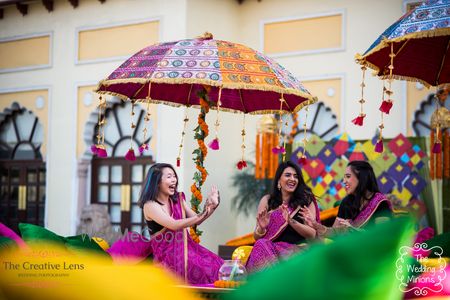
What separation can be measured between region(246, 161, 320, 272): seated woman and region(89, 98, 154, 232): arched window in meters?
6.76

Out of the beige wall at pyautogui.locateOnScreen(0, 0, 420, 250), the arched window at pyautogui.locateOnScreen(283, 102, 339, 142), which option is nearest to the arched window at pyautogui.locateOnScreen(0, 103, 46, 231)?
the beige wall at pyautogui.locateOnScreen(0, 0, 420, 250)

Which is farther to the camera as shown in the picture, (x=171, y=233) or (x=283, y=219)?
(x=283, y=219)

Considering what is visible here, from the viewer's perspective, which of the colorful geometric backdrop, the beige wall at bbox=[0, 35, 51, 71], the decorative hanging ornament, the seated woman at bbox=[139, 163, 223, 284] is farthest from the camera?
the beige wall at bbox=[0, 35, 51, 71]

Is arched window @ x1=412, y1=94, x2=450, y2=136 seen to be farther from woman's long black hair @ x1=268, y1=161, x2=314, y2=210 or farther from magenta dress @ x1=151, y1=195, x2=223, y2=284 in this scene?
magenta dress @ x1=151, y1=195, x2=223, y2=284

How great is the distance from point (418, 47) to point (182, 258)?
242 cm

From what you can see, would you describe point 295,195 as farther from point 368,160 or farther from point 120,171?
point 120,171

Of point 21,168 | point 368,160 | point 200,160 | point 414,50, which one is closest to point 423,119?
point 368,160

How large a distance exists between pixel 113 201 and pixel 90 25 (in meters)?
2.98

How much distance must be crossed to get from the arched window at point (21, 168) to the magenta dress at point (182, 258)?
8.55 meters

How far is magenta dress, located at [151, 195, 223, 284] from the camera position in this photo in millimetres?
5121

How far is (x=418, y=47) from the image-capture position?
5.83 meters

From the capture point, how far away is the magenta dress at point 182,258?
5121mm

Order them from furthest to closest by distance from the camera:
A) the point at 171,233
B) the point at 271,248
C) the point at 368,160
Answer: the point at 368,160, the point at 171,233, the point at 271,248

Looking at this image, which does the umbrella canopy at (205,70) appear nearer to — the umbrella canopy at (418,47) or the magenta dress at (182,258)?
the umbrella canopy at (418,47)
